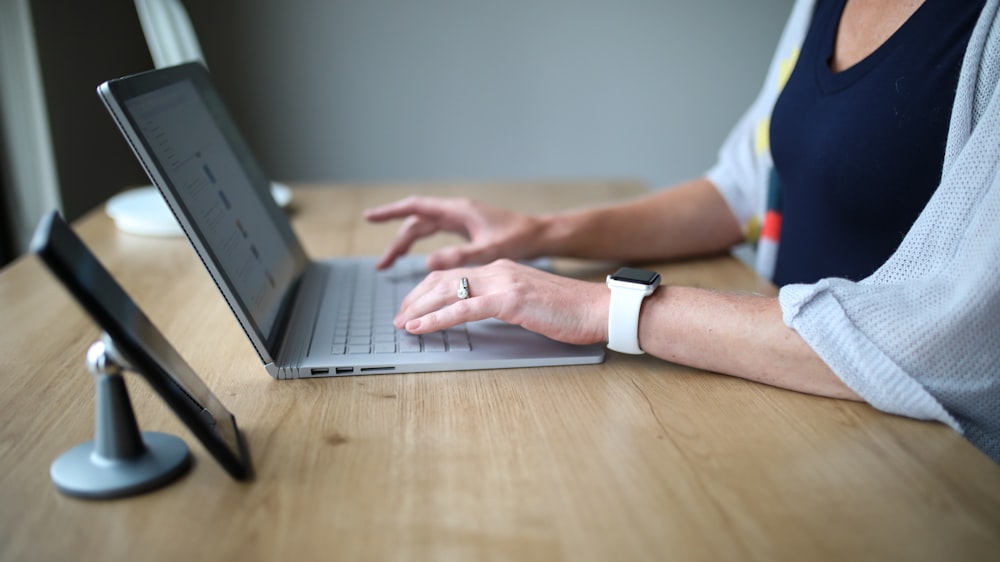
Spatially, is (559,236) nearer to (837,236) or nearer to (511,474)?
(837,236)

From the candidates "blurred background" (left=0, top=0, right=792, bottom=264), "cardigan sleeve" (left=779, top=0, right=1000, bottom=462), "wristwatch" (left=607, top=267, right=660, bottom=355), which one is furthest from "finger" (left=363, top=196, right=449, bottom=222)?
"blurred background" (left=0, top=0, right=792, bottom=264)

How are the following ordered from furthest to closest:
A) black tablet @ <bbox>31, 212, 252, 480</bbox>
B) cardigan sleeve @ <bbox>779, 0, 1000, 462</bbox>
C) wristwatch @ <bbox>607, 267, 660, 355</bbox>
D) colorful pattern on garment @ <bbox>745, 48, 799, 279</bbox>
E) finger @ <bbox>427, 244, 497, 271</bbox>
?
colorful pattern on garment @ <bbox>745, 48, 799, 279</bbox>
finger @ <bbox>427, 244, 497, 271</bbox>
wristwatch @ <bbox>607, 267, 660, 355</bbox>
cardigan sleeve @ <bbox>779, 0, 1000, 462</bbox>
black tablet @ <bbox>31, 212, 252, 480</bbox>

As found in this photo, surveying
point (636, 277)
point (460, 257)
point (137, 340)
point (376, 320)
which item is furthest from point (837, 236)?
point (137, 340)

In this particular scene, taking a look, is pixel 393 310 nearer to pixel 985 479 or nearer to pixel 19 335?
pixel 19 335

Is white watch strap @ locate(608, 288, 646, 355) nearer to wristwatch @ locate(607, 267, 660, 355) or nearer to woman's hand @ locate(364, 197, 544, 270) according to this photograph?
wristwatch @ locate(607, 267, 660, 355)

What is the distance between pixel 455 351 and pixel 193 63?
0.53m

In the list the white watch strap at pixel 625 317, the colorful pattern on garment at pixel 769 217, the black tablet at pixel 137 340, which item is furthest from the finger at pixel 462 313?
the colorful pattern on garment at pixel 769 217

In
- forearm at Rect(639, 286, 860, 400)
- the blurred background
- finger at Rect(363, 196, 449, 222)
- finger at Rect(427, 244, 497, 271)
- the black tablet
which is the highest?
the black tablet

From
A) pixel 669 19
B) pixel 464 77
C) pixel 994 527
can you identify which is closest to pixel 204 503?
pixel 994 527

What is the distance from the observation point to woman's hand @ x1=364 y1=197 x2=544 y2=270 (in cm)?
113

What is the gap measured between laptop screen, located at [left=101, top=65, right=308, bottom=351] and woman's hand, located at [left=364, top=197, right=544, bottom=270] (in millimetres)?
152

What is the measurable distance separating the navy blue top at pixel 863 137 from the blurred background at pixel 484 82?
157 centimetres

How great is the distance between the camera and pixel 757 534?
1.89ft

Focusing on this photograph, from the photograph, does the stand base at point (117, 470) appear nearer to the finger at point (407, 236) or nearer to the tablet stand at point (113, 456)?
the tablet stand at point (113, 456)
